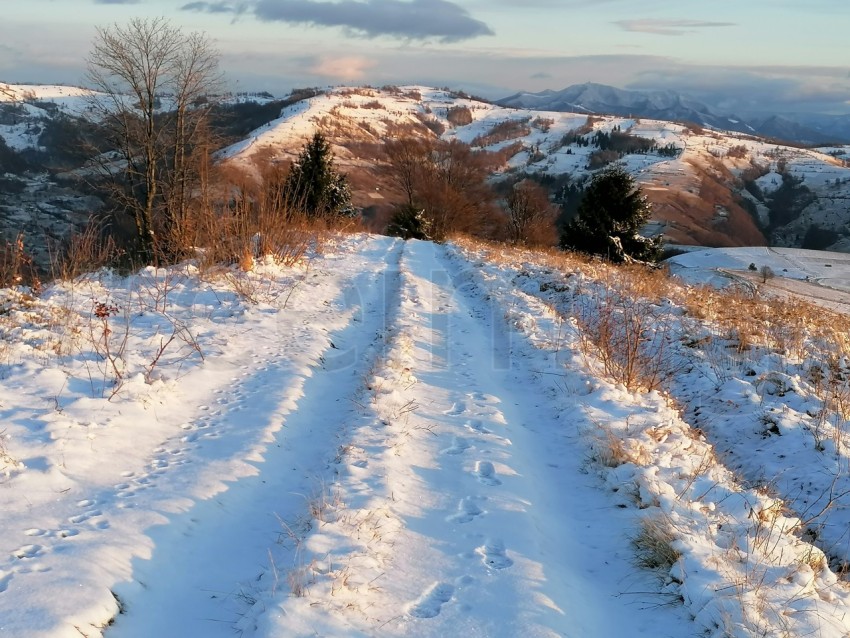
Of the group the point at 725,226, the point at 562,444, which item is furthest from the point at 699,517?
the point at 725,226

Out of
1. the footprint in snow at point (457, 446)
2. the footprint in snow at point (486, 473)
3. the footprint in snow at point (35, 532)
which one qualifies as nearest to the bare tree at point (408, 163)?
the footprint in snow at point (457, 446)

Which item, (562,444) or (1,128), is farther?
(1,128)

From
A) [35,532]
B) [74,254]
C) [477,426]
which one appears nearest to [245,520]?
[35,532]

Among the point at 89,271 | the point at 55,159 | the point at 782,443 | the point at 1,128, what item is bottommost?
the point at 782,443

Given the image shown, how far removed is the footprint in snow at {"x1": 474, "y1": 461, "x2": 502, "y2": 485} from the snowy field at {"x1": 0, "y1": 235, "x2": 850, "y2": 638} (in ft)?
0.11

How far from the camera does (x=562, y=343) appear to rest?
810 cm

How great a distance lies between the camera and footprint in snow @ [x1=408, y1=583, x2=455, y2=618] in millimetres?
3010

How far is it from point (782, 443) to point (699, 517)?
2589mm

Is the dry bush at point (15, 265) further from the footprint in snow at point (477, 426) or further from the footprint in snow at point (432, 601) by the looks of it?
the footprint in snow at point (432, 601)

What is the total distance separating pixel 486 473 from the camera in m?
4.58

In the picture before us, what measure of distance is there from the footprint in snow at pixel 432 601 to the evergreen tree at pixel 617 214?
26.2 metres

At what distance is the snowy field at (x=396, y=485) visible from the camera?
2.98 meters

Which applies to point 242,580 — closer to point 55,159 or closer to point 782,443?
point 782,443

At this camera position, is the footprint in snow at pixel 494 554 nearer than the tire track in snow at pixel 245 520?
No
